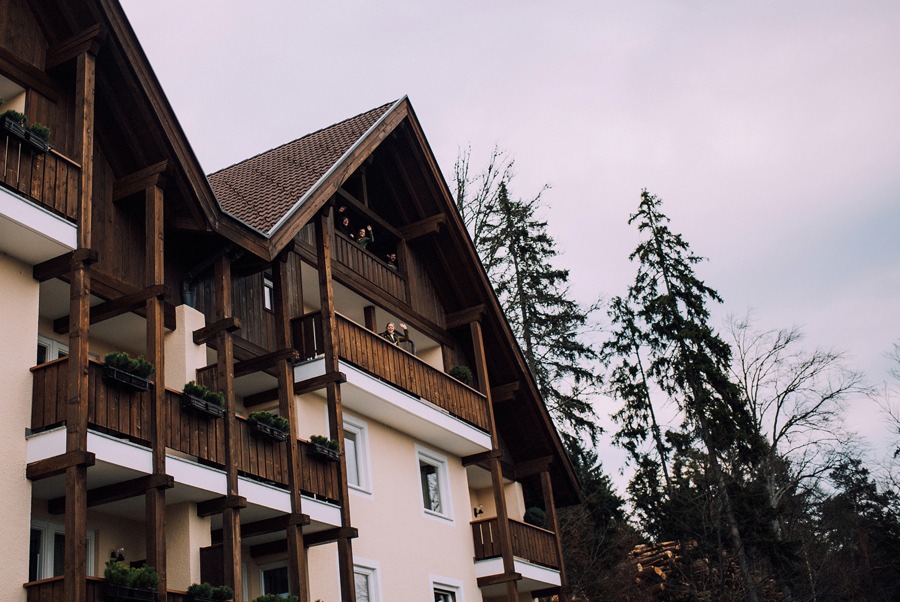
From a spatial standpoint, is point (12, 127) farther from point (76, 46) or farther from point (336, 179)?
point (336, 179)

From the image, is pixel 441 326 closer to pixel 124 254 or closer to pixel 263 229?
pixel 263 229

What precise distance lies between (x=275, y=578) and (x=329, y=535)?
134 cm

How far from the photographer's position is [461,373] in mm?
24469

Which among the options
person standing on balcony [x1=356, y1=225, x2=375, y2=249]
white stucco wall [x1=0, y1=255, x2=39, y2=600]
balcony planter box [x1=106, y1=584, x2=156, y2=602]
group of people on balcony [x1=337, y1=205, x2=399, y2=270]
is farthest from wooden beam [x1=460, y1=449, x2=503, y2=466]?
white stucco wall [x1=0, y1=255, x2=39, y2=600]

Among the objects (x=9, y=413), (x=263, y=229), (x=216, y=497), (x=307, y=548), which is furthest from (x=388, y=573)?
(x=9, y=413)

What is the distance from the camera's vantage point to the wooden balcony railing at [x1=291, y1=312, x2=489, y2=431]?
64.4ft

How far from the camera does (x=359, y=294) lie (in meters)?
22.5

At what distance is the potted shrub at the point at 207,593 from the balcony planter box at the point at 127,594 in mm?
947

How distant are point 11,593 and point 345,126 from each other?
14820 mm

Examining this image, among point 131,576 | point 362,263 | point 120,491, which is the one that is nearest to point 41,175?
point 120,491

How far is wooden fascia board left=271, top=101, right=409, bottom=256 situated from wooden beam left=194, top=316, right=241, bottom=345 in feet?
6.12

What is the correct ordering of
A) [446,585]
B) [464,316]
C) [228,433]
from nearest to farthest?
[228,433] < [446,585] < [464,316]

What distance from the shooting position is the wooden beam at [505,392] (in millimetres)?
26359

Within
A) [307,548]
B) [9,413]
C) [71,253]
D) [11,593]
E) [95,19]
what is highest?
[95,19]
